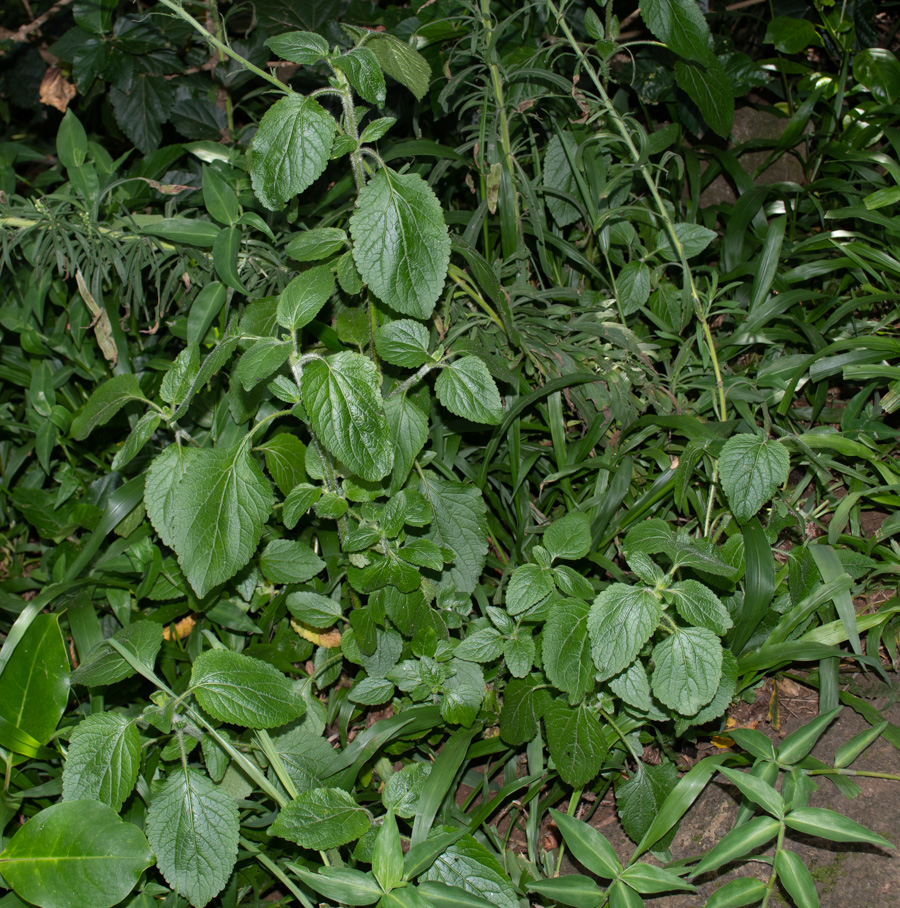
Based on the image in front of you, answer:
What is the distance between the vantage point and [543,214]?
1.98 metres

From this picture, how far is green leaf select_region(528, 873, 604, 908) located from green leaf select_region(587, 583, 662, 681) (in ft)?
1.05

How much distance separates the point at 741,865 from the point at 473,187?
1784mm

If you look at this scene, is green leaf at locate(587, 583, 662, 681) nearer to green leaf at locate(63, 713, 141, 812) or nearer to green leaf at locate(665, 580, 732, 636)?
green leaf at locate(665, 580, 732, 636)

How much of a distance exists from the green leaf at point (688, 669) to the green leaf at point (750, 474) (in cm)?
28

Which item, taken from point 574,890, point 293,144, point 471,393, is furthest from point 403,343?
point 574,890

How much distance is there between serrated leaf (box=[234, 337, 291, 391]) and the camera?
3.90ft

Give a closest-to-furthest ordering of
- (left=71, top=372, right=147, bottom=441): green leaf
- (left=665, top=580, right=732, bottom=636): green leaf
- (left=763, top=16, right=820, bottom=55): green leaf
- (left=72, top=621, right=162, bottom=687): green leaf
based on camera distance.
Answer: (left=665, top=580, right=732, bottom=636): green leaf < (left=72, top=621, right=162, bottom=687): green leaf < (left=71, top=372, right=147, bottom=441): green leaf < (left=763, top=16, right=820, bottom=55): green leaf

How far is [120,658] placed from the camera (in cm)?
141

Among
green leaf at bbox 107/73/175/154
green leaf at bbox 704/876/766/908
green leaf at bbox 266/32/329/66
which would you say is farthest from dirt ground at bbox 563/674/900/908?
green leaf at bbox 107/73/175/154

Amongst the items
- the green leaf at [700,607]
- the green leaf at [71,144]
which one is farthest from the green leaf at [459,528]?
the green leaf at [71,144]

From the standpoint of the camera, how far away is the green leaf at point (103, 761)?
48.6 inches

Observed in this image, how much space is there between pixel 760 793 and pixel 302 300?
108cm

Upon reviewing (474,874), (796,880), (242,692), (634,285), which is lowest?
(474,874)

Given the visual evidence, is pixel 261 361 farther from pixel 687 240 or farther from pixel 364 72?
pixel 687 240
